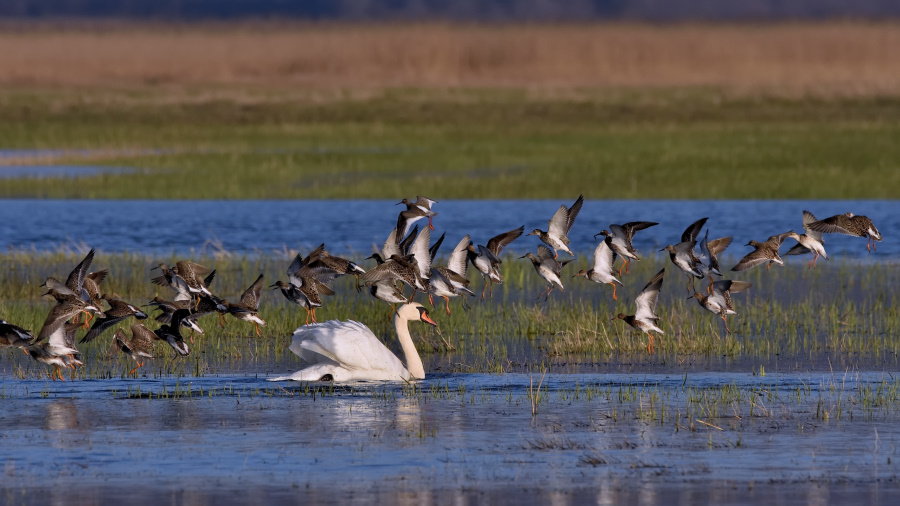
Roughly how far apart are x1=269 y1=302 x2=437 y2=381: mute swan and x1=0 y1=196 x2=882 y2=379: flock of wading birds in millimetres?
108

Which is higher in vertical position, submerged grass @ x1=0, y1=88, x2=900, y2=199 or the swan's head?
submerged grass @ x1=0, y1=88, x2=900, y2=199

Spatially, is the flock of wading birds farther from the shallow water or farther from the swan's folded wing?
the shallow water

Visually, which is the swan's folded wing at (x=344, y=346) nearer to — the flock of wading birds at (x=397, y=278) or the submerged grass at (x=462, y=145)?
the flock of wading birds at (x=397, y=278)

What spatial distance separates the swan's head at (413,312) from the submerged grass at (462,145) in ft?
82.8

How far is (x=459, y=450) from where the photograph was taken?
12.6 meters

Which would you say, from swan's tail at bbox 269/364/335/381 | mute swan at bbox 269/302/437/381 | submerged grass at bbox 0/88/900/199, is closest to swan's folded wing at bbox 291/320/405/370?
mute swan at bbox 269/302/437/381

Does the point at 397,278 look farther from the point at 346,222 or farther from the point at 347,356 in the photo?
the point at 346,222

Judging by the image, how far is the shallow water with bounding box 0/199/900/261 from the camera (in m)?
31.4

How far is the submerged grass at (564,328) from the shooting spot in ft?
57.0

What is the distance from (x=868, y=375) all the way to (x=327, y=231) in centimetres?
1867

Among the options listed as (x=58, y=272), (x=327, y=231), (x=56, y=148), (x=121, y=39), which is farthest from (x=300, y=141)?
(x=121, y=39)

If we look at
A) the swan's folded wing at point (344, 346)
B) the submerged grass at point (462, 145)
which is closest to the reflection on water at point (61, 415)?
the swan's folded wing at point (344, 346)

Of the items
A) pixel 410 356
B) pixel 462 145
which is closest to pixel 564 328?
pixel 410 356

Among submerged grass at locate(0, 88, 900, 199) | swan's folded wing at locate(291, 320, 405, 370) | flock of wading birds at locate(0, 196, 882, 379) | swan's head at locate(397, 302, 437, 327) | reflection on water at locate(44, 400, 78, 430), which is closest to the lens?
reflection on water at locate(44, 400, 78, 430)
